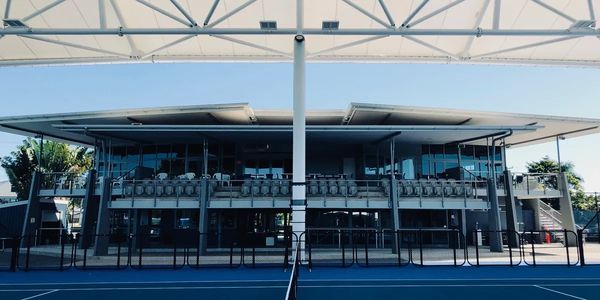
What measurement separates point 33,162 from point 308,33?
3748 cm

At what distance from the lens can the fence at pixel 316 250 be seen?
618 inches

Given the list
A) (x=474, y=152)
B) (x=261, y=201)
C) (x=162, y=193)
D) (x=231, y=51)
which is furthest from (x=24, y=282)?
(x=474, y=152)

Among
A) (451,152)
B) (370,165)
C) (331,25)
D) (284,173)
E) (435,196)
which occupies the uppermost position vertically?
(331,25)

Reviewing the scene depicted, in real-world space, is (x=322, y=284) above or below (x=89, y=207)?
below

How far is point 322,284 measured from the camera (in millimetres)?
10922

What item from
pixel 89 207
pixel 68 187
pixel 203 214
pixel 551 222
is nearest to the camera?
pixel 203 214

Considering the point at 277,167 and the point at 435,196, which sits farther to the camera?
the point at 277,167

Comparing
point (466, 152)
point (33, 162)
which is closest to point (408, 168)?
point (466, 152)

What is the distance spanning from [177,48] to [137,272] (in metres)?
9.94

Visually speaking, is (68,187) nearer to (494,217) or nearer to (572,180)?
(494,217)

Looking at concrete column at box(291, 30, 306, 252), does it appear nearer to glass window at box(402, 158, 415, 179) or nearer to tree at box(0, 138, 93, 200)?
glass window at box(402, 158, 415, 179)

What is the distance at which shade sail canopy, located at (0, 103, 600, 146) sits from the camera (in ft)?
65.7

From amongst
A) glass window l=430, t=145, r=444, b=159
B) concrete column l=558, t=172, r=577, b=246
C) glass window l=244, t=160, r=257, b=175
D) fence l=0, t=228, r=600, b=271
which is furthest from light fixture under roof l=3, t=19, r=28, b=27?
concrete column l=558, t=172, r=577, b=246

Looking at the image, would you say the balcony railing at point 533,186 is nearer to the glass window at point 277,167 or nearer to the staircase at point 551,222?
the staircase at point 551,222
